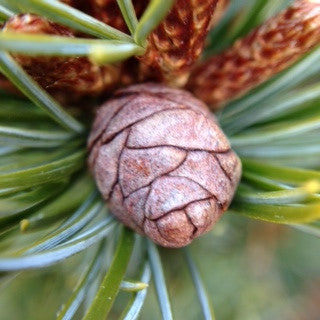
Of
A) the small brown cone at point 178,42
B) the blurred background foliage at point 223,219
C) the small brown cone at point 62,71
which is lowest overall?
the blurred background foliage at point 223,219

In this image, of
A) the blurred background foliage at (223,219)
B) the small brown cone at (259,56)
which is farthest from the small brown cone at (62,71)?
the small brown cone at (259,56)

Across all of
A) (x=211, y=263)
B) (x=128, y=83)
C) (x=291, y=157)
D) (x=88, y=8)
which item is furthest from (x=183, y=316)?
(x=88, y=8)

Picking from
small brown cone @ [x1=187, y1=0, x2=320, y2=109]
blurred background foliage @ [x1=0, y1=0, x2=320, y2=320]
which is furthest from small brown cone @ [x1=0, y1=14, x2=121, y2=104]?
small brown cone @ [x1=187, y1=0, x2=320, y2=109]

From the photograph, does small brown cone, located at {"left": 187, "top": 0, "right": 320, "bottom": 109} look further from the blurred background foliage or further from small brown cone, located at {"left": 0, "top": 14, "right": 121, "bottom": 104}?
small brown cone, located at {"left": 0, "top": 14, "right": 121, "bottom": 104}

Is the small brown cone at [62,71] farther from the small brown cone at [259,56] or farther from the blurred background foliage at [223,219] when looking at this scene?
the small brown cone at [259,56]

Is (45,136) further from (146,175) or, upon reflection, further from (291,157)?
(291,157)

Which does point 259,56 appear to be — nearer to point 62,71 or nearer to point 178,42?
point 178,42

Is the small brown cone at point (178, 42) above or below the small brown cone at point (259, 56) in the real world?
above
